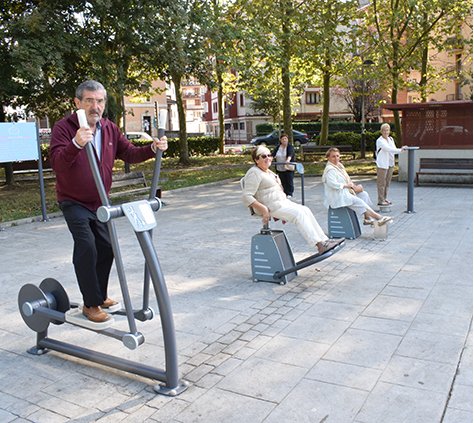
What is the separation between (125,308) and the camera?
11.4ft

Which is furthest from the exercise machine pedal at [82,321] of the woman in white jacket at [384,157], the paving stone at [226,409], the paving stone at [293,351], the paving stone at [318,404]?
the woman in white jacket at [384,157]

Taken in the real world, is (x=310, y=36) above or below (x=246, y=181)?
above

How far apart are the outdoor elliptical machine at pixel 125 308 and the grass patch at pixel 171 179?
21.7ft

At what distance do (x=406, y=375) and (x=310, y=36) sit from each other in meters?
16.0

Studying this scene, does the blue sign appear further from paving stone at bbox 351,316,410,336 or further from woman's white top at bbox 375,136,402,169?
paving stone at bbox 351,316,410,336

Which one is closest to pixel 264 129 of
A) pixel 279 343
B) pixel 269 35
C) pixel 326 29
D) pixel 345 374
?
pixel 326 29

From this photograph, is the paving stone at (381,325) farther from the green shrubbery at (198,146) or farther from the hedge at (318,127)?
the hedge at (318,127)

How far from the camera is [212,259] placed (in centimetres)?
678

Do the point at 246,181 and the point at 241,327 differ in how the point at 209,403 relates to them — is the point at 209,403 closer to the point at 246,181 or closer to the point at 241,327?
the point at 241,327

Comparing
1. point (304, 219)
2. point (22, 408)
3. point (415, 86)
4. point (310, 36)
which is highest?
point (310, 36)

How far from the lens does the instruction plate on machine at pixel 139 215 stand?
319 cm

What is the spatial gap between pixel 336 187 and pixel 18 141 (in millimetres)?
6213

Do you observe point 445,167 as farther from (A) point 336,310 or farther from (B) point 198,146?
(B) point 198,146

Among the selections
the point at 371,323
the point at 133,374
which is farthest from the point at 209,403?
the point at 371,323
